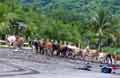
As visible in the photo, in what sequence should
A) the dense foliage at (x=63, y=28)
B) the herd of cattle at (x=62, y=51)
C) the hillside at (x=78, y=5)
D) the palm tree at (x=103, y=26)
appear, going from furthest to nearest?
the hillside at (x=78, y=5)
the palm tree at (x=103, y=26)
the dense foliage at (x=63, y=28)
the herd of cattle at (x=62, y=51)

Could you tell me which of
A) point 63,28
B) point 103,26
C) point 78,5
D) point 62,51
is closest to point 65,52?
point 62,51

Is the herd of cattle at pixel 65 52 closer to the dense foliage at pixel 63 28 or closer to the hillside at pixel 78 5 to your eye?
the dense foliage at pixel 63 28

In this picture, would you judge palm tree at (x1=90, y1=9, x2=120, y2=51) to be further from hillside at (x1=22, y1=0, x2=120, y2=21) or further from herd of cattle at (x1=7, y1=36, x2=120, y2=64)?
hillside at (x1=22, y1=0, x2=120, y2=21)

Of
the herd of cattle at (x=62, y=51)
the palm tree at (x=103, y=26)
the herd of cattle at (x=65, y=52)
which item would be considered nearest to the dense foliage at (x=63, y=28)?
the palm tree at (x=103, y=26)

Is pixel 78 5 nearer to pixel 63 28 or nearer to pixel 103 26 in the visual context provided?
pixel 103 26

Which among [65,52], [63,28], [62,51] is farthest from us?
[63,28]

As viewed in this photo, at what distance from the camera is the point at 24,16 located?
217ft

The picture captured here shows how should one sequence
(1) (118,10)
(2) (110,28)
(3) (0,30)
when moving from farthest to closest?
(1) (118,10)
(2) (110,28)
(3) (0,30)

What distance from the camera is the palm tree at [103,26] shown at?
200 feet

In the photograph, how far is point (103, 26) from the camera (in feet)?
202

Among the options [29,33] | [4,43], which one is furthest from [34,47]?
[29,33]

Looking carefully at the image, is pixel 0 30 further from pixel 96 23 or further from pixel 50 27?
pixel 96 23

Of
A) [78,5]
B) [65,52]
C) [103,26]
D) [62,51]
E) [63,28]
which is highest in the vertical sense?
[78,5]

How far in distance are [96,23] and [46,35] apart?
9.55 m
